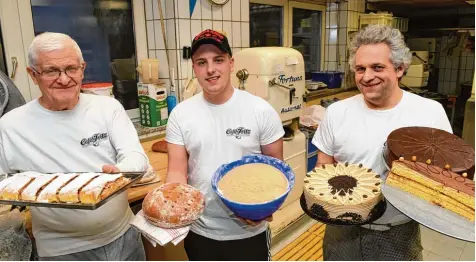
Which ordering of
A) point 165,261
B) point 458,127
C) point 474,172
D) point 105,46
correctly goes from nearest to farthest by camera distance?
point 474,172 → point 165,261 → point 105,46 → point 458,127

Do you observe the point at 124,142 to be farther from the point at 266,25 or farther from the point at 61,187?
the point at 266,25

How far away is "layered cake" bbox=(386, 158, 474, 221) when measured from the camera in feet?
3.53

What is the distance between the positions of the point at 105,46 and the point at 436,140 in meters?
2.17

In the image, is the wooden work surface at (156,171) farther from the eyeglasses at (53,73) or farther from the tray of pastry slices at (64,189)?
the eyeglasses at (53,73)

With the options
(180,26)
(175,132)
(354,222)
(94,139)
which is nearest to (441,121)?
(354,222)

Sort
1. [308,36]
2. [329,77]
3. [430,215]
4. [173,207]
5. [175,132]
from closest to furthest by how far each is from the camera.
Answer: [430,215]
[173,207]
[175,132]
[329,77]
[308,36]

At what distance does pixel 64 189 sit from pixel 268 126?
29.2 inches

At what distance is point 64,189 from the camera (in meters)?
1.11

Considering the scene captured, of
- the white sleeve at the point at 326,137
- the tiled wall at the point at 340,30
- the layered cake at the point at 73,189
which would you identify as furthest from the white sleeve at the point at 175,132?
the tiled wall at the point at 340,30

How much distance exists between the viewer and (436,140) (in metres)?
1.22

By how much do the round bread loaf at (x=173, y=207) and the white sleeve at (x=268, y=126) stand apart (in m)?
0.35

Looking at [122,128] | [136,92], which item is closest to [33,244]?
[122,128]

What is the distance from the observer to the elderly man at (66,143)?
1224 mm

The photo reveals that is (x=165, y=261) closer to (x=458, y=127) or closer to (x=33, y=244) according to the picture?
A: (x=33, y=244)
